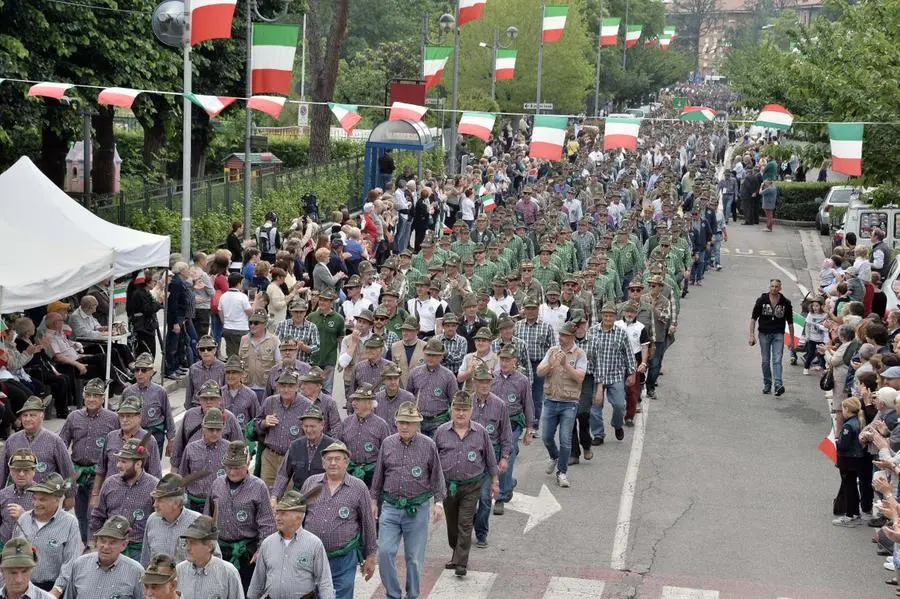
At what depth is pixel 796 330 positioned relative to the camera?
72.4ft

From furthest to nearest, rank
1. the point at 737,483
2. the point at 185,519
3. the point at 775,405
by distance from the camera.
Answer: the point at 775,405 < the point at 737,483 < the point at 185,519

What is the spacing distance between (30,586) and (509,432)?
17.8 feet

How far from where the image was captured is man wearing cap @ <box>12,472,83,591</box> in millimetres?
9578

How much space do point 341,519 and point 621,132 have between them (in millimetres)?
19233

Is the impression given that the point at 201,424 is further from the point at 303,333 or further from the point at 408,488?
the point at 303,333

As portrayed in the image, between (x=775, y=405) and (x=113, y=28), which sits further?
(x=113, y=28)

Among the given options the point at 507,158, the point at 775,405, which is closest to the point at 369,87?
the point at 507,158

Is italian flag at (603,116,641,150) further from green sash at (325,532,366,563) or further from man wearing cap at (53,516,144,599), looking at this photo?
man wearing cap at (53,516,144,599)

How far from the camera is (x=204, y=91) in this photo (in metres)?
33.7

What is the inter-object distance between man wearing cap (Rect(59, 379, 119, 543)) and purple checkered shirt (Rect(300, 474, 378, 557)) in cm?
271

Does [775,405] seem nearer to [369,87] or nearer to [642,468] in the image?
[642,468]

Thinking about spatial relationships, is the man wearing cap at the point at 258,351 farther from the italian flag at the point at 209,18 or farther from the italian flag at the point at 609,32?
the italian flag at the point at 609,32

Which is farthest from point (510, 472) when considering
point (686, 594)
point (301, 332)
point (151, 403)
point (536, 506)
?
point (151, 403)

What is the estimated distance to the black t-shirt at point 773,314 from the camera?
1984 centimetres
